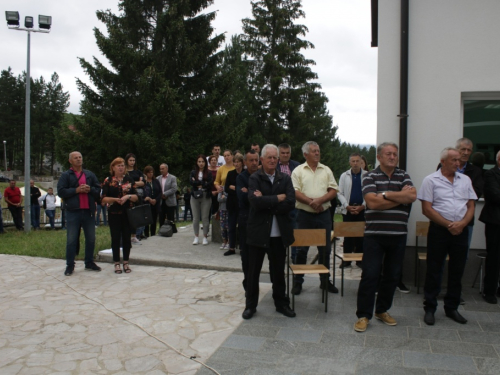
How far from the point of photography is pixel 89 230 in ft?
24.2

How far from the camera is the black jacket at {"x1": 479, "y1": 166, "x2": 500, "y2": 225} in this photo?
5.44 metres

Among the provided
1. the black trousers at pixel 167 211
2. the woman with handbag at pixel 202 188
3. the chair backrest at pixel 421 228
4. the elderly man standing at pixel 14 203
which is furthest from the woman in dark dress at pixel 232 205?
the elderly man standing at pixel 14 203

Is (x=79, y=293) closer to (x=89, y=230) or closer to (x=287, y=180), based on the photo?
(x=89, y=230)

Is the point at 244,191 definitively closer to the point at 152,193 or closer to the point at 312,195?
the point at 312,195

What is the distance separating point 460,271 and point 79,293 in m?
4.94

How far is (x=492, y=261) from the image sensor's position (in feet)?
18.4

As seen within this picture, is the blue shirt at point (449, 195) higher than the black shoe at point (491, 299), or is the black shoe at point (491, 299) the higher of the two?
the blue shirt at point (449, 195)

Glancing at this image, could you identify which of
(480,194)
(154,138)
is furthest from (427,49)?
(154,138)

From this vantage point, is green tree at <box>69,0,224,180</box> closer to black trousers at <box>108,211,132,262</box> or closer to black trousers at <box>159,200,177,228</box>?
black trousers at <box>159,200,177,228</box>

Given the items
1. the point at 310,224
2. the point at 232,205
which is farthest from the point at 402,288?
the point at 232,205

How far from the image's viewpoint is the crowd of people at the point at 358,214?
4.65 meters

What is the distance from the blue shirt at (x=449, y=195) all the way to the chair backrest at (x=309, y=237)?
129cm

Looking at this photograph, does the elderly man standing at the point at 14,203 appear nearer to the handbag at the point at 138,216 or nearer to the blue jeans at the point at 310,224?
the handbag at the point at 138,216

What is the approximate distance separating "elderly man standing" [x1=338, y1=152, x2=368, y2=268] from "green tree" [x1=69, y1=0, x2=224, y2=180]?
14.6 m
